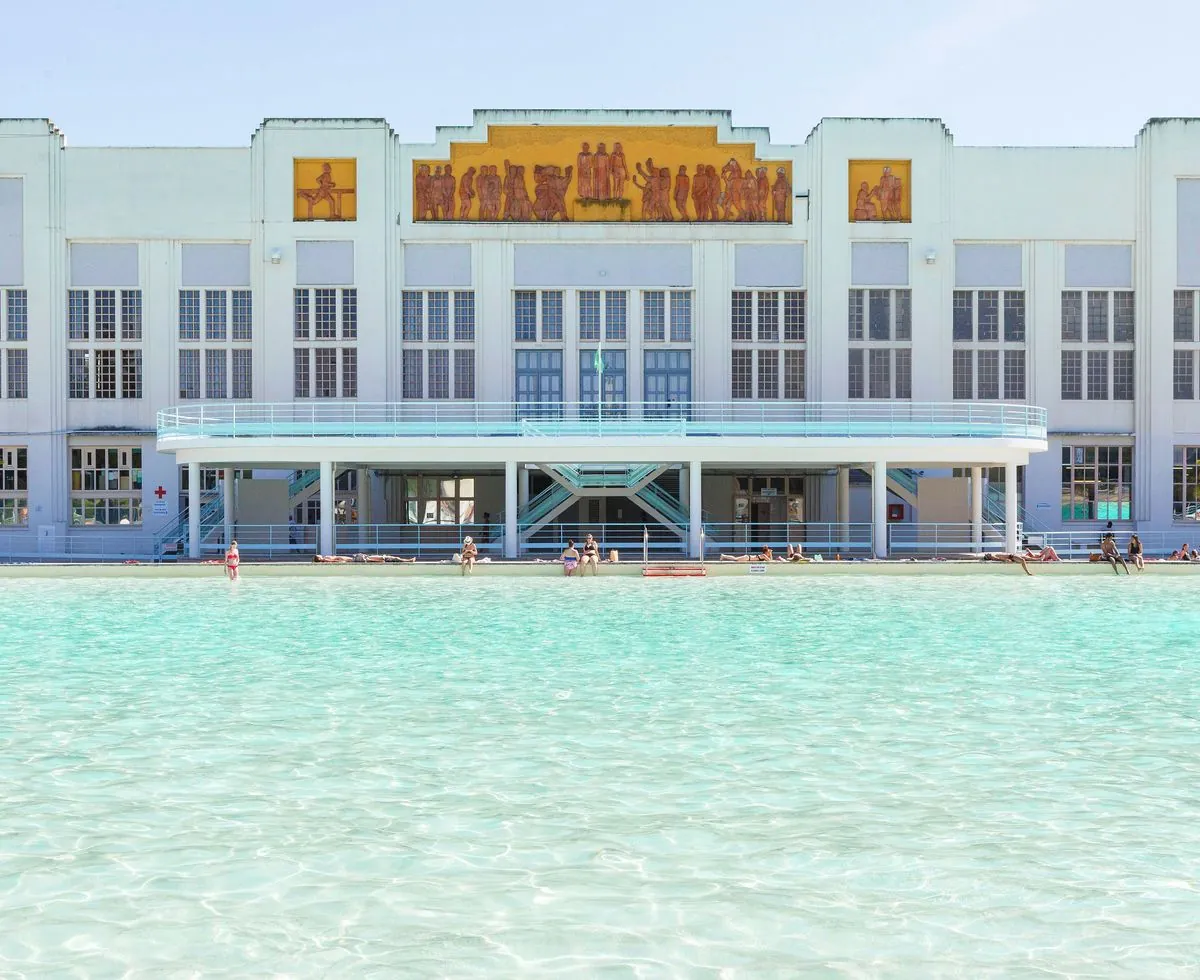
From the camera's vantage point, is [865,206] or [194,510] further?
[865,206]

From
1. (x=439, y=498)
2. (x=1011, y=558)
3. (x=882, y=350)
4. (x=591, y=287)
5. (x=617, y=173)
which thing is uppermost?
(x=617, y=173)

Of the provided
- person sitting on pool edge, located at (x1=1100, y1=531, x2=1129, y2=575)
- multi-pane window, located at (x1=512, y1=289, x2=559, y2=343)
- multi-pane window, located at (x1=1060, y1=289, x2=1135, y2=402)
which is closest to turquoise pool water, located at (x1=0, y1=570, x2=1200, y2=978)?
person sitting on pool edge, located at (x1=1100, y1=531, x2=1129, y2=575)

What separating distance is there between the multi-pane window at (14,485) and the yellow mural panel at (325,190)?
13985mm

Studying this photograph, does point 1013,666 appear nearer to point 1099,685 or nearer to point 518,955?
point 1099,685

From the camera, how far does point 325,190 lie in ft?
148

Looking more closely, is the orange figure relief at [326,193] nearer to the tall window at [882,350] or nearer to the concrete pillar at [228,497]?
the concrete pillar at [228,497]

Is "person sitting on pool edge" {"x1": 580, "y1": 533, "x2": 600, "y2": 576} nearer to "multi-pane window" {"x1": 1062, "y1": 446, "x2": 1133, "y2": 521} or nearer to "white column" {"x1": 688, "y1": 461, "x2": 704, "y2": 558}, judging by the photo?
"white column" {"x1": 688, "y1": 461, "x2": 704, "y2": 558}

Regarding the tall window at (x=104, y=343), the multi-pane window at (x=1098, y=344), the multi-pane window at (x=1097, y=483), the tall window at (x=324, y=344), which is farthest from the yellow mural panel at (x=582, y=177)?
the multi-pane window at (x=1097, y=483)

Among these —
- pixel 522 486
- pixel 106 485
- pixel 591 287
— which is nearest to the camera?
pixel 522 486

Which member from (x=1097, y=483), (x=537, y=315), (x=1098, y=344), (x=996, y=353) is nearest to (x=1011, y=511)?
(x=1097, y=483)

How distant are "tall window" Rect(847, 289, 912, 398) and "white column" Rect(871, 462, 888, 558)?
7856 mm

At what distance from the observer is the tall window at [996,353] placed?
46156mm

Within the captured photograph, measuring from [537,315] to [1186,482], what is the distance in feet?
85.4

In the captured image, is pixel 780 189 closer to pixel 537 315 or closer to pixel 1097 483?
pixel 537 315
